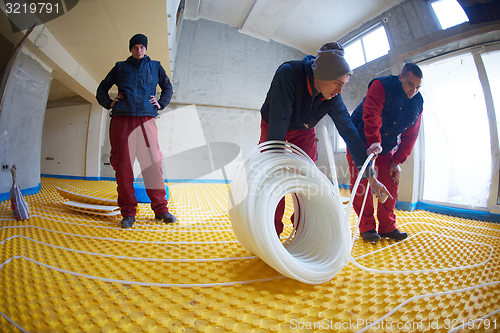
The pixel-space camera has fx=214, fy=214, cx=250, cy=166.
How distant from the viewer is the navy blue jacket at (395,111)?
6.37ft

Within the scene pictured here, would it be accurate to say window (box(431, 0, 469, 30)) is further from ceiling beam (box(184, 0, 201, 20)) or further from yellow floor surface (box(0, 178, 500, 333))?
ceiling beam (box(184, 0, 201, 20))

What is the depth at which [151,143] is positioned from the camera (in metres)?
2.17

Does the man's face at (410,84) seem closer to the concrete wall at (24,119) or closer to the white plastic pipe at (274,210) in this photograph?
the white plastic pipe at (274,210)

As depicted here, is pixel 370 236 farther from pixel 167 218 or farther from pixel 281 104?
pixel 167 218

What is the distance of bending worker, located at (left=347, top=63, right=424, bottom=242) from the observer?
1.86m

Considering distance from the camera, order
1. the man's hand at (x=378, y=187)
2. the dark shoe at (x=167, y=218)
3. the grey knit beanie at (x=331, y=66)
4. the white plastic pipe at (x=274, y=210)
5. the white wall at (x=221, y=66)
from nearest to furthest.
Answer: the white plastic pipe at (x=274, y=210)
the grey knit beanie at (x=331, y=66)
the man's hand at (x=378, y=187)
the dark shoe at (x=167, y=218)
the white wall at (x=221, y=66)

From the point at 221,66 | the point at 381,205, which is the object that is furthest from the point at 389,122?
the point at 221,66

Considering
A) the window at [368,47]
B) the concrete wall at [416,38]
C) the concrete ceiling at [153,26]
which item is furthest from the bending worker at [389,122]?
the window at [368,47]

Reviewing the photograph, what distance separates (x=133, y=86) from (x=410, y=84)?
257 cm

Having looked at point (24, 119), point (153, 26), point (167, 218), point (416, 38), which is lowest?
point (167, 218)

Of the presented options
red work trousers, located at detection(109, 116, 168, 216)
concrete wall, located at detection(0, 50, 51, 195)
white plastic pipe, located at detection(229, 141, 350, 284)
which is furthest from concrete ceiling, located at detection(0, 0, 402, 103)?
white plastic pipe, located at detection(229, 141, 350, 284)

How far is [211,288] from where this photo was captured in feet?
3.46

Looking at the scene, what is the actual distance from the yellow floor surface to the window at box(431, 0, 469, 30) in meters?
3.39

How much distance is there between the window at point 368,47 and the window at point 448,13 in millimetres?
2027
